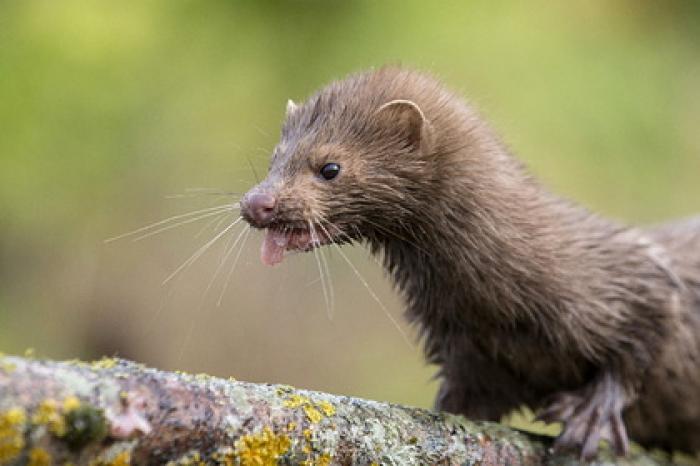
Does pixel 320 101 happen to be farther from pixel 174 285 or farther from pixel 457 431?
pixel 174 285

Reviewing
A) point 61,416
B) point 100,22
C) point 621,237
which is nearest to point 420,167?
point 621,237

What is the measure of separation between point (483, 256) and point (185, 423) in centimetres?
200

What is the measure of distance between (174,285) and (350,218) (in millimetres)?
5609

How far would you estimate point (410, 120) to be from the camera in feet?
14.6

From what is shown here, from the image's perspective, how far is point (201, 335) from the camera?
33.0 ft

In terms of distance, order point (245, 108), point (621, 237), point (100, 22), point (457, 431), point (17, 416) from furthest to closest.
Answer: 1. point (245, 108)
2. point (100, 22)
3. point (621, 237)
4. point (457, 431)
5. point (17, 416)

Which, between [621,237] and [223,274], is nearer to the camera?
[621,237]

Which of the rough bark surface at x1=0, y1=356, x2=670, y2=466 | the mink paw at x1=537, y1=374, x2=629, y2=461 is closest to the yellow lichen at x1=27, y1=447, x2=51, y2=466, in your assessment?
the rough bark surface at x1=0, y1=356, x2=670, y2=466

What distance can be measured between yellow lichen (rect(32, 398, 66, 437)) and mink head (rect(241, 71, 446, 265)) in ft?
5.62

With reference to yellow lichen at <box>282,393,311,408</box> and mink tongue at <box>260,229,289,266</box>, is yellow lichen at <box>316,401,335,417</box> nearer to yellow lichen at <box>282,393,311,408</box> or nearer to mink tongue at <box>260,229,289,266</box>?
yellow lichen at <box>282,393,311,408</box>

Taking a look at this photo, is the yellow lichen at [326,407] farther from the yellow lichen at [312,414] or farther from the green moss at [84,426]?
the green moss at [84,426]

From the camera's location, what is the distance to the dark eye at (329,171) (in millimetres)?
4340

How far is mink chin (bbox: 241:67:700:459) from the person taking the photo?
4.36 meters

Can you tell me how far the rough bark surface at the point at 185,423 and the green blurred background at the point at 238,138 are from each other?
4.75m
